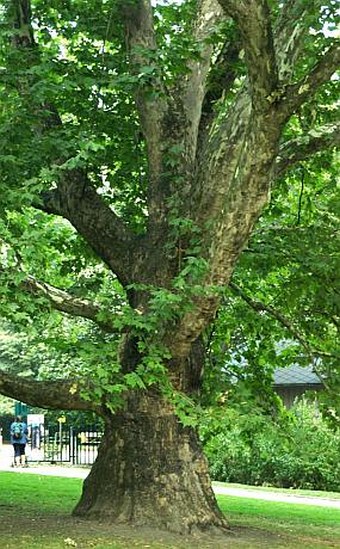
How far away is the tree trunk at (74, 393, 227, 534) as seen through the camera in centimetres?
894

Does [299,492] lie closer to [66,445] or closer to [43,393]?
[43,393]

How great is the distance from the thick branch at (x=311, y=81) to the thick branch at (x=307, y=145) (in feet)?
5.30

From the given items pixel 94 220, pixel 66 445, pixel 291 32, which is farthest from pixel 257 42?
pixel 66 445

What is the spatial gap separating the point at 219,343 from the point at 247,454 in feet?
36.5

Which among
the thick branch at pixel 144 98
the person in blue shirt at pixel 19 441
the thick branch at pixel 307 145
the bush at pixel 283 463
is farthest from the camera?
the person in blue shirt at pixel 19 441

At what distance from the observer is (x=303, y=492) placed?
2012 cm

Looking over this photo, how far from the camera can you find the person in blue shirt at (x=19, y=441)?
2528 centimetres

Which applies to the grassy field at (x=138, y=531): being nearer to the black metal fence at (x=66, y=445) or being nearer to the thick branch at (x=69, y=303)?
the thick branch at (x=69, y=303)

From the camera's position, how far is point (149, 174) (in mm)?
10156

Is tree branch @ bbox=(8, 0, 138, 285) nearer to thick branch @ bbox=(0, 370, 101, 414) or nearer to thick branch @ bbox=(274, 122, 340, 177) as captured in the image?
thick branch @ bbox=(0, 370, 101, 414)

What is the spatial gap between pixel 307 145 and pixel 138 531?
437cm

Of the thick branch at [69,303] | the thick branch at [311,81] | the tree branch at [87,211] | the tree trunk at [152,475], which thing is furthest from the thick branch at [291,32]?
the tree trunk at [152,475]

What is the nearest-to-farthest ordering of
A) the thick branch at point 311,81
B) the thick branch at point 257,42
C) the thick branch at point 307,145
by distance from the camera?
the thick branch at point 257,42, the thick branch at point 311,81, the thick branch at point 307,145

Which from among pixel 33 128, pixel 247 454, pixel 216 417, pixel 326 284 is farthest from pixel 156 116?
pixel 247 454
